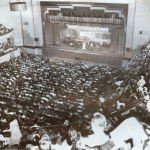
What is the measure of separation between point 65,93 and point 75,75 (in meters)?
0.36

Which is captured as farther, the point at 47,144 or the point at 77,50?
the point at 77,50

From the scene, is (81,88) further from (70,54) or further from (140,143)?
(140,143)

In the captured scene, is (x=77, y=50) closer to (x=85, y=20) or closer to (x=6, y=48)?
(x=85, y=20)

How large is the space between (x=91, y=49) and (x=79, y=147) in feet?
5.35

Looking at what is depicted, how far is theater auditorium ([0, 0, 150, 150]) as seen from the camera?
3.19m

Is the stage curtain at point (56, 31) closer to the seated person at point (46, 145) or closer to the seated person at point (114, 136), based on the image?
the seated person at point (114, 136)

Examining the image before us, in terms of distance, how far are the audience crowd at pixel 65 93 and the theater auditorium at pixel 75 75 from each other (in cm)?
2

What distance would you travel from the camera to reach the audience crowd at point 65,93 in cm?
322

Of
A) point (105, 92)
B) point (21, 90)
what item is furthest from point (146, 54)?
point (21, 90)

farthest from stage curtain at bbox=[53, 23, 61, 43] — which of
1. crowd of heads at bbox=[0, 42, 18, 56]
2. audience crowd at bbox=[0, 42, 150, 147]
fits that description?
crowd of heads at bbox=[0, 42, 18, 56]

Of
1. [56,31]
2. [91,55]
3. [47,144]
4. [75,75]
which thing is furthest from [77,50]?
[47,144]

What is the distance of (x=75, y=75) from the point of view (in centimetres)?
360

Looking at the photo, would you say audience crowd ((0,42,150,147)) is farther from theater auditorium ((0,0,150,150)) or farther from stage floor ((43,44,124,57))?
stage floor ((43,44,124,57))

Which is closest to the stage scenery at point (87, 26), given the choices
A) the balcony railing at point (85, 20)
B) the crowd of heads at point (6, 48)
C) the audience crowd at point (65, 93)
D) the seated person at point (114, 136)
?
the balcony railing at point (85, 20)
